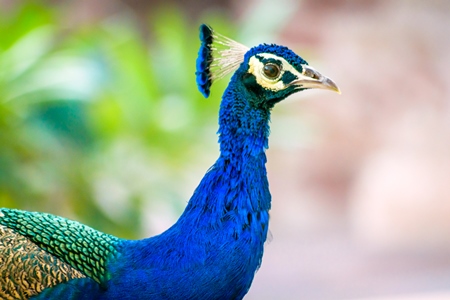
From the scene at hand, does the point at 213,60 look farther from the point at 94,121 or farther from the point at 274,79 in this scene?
the point at 94,121

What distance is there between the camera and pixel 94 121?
104 inches

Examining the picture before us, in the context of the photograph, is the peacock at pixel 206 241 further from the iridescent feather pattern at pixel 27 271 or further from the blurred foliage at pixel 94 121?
the blurred foliage at pixel 94 121

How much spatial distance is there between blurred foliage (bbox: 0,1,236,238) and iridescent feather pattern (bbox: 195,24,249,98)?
1.22 m

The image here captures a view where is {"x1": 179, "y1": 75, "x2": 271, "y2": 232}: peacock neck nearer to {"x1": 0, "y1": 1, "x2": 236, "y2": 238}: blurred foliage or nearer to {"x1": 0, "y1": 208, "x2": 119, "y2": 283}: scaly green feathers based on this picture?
{"x1": 0, "y1": 208, "x2": 119, "y2": 283}: scaly green feathers

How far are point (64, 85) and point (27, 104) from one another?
0.15 m

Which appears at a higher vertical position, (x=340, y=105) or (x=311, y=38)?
(x=311, y=38)

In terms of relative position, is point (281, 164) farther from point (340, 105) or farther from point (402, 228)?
point (402, 228)

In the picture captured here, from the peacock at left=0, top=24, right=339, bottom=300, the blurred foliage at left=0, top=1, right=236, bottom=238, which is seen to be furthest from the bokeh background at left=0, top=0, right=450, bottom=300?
the peacock at left=0, top=24, right=339, bottom=300

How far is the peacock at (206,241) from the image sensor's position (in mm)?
1297

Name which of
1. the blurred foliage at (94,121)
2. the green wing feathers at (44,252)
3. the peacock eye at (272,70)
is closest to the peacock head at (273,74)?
the peacock eye at (272,70)

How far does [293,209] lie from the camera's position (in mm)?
5008

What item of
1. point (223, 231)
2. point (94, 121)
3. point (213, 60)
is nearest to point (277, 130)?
point (94, 121)

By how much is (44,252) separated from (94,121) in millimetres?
1314

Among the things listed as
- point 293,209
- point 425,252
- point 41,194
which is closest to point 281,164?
point 293,209
